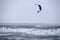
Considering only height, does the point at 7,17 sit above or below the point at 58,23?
above

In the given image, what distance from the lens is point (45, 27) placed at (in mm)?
2691

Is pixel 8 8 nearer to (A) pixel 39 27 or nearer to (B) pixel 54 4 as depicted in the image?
(A) pixel 39 27

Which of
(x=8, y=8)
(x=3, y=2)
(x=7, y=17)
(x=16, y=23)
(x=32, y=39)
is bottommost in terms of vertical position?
(x=32, y=39)

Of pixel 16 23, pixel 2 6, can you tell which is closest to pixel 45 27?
pixel 16 23

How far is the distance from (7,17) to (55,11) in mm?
1302

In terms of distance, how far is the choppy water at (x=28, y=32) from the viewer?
2.52 meters

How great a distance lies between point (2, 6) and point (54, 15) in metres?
1.42

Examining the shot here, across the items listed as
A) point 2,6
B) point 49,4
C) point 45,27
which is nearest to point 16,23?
point 2,6

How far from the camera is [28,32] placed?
260 centimetres

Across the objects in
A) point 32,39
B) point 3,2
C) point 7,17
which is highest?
point 3,2

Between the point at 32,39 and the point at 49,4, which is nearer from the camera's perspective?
the point at 32,39

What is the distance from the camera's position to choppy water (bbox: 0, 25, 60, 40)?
252 centimetres

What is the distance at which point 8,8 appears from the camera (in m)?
2.68

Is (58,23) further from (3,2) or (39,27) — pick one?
(3,2)
